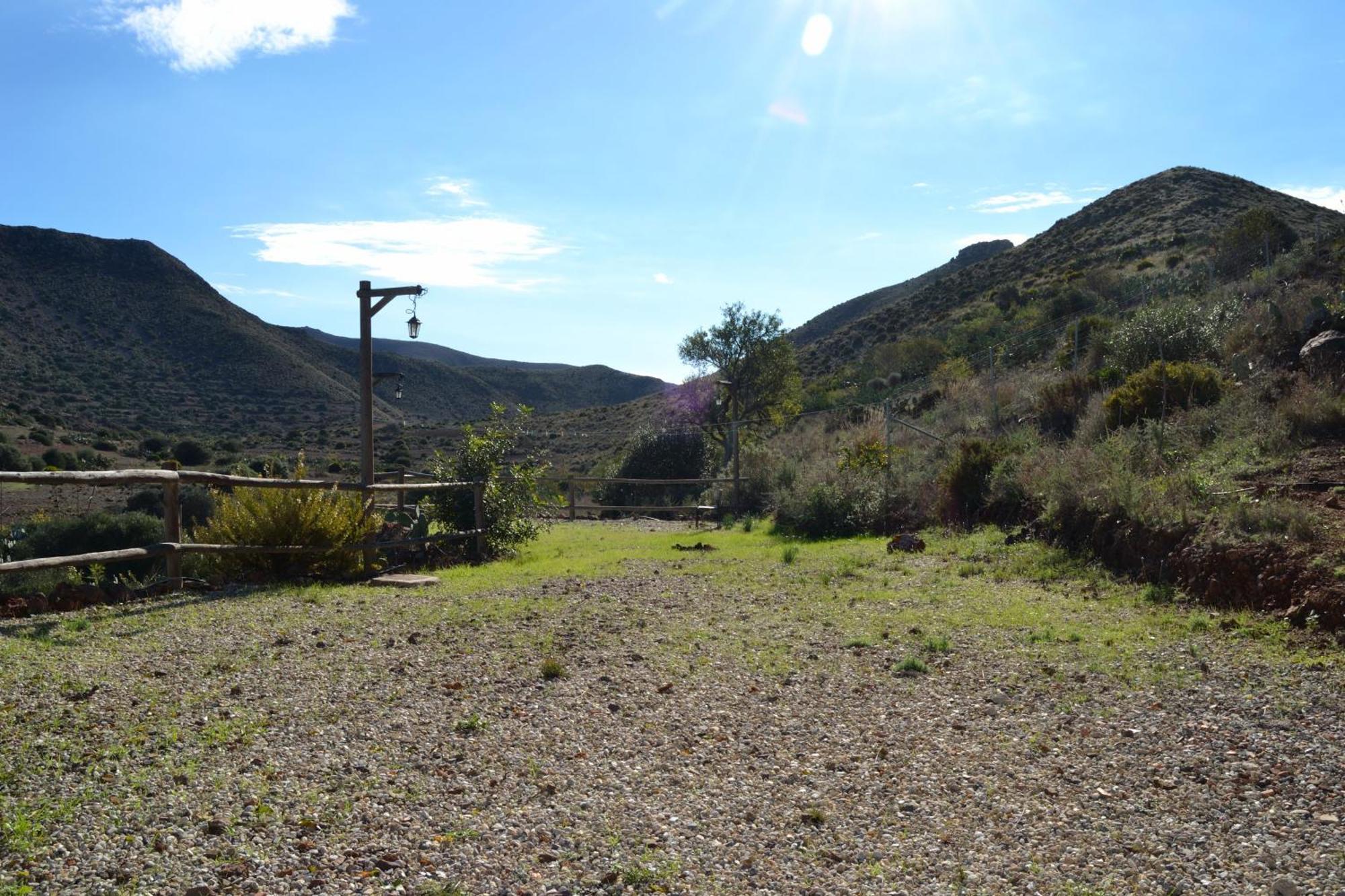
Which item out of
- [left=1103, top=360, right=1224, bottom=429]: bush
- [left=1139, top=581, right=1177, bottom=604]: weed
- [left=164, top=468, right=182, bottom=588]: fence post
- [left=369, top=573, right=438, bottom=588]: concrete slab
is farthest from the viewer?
[left=1103, top=360, right=1224, bottom=429]: bush

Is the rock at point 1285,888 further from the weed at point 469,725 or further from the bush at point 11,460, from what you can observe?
the bush at point 11,460

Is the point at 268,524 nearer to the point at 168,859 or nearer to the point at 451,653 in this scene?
the point at 451,653

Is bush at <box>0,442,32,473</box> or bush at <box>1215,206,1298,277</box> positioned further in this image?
bush at <box>1215,206,1298,277</box>

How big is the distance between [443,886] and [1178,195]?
54.6m

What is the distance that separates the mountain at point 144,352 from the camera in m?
43.0

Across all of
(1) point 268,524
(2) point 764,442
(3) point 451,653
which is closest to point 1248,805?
(3) point 451,653

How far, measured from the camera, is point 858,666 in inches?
294

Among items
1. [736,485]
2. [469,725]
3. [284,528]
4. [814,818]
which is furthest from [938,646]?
[736,485]

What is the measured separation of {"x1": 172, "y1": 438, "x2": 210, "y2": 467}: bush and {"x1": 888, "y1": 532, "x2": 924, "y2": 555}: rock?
26.3 metres

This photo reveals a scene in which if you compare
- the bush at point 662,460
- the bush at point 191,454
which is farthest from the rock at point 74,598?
the bush at point 191,454

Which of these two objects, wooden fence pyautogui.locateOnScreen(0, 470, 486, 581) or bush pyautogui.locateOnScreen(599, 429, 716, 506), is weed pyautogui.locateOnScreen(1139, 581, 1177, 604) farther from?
bush pyautogui.locateOnScreen(599, 429, 716, 506)

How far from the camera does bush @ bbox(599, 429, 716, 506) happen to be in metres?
29.9

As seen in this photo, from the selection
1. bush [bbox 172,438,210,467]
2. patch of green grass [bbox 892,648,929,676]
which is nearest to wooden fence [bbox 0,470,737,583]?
patch of green grass [bbox 892,648,929,676]

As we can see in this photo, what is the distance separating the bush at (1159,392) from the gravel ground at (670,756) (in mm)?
7089
